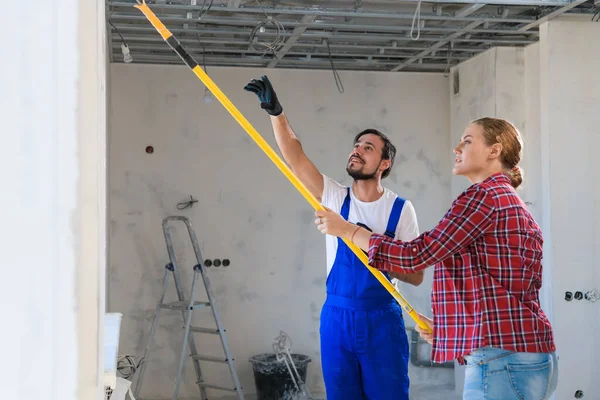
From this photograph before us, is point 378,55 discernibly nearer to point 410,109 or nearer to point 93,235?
point 410,109

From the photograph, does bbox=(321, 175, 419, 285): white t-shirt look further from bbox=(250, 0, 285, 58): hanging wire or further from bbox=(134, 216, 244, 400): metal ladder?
bbox=(134, 216, 244, 400): metal ladder

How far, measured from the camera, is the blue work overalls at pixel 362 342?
9.57ft

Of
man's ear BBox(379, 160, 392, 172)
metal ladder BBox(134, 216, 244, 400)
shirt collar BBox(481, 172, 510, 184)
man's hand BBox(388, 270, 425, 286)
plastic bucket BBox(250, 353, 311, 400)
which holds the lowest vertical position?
plastic bucket BBox(250, 353, 311, 400)

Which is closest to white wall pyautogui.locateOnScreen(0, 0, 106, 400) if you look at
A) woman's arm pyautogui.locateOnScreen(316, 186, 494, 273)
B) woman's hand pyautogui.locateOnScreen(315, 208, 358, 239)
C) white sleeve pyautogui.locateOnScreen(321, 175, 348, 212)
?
woman's arm pyautogui.locateOnScreen(316, 186, 494, 273)

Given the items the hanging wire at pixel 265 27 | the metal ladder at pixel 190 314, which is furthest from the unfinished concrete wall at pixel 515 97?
the metal ladder at pixel 190 314

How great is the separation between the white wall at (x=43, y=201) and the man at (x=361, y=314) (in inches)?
84.3

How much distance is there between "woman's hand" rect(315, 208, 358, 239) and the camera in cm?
238

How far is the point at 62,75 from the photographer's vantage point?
2.12ft

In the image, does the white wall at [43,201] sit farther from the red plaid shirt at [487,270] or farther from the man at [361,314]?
the man at [361,314]

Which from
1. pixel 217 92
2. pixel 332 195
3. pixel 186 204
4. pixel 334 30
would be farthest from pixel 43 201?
pixel 186 204

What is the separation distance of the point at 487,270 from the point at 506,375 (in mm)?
299

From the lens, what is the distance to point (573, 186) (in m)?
4.57

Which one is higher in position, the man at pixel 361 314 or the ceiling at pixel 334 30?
the ceiling at pixel 334 30

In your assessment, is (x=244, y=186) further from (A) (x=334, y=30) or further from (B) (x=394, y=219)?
(B) (x=394, y=219)
